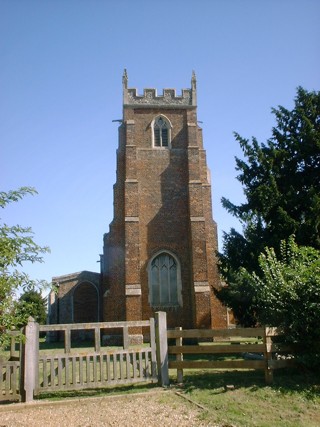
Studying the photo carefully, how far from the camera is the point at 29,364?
26.7 feet

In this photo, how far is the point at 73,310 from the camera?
2964cm

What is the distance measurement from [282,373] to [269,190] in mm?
7844

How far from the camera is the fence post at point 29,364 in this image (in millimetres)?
8031

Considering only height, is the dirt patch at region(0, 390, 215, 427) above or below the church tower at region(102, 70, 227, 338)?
below

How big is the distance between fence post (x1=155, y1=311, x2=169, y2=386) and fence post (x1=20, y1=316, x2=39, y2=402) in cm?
263

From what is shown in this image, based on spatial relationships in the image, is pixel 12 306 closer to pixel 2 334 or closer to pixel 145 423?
pixel 2 334

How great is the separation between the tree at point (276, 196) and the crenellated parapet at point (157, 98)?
11623mm

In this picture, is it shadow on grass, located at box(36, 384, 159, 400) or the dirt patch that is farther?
shadow on grass, located at box(36, 384, 159, 400)

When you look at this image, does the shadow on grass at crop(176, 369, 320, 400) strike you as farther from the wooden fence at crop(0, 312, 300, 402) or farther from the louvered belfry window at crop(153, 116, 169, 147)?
the louvered belfry window at crop(153, 116, 169, 147)

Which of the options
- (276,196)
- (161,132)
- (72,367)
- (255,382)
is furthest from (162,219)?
(72,367)

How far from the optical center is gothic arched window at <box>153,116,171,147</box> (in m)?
27.0

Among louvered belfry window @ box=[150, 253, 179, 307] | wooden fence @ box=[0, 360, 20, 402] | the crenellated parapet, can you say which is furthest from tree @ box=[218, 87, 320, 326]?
the crenellated parapet

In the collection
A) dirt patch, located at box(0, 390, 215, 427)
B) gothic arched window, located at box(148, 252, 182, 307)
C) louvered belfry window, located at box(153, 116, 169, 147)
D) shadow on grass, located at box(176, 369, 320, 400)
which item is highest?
louvered belfry window, located at box(153, 116, 169, 147)

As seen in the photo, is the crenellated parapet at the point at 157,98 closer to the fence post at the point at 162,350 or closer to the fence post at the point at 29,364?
the fence post at the point at 162,350
